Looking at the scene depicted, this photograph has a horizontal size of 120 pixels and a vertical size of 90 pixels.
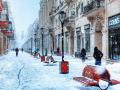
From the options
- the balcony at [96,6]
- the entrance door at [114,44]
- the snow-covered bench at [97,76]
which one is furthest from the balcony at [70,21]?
the snow-covered bench at [97,76]

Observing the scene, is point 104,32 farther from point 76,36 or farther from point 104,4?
point 76,36

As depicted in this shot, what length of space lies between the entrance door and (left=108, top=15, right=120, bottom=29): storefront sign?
1.45ft

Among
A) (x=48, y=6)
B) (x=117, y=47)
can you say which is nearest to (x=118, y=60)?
(x=117, y=47)

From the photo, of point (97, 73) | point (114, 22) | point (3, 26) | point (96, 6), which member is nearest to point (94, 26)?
point (96, 6)

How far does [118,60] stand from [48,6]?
6045 centimetres

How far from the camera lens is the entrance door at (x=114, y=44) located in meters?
31.1

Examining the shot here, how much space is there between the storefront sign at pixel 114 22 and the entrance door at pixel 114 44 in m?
0.44

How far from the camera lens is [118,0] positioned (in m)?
30.4

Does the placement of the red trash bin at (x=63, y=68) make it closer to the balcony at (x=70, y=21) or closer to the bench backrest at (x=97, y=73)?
the bench backrest at (x=97, y=73)

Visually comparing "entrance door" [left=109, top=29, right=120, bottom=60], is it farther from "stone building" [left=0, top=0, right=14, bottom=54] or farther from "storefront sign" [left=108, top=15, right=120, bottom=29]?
"stone building" [left=0, top=0, right=14, bottom=54]

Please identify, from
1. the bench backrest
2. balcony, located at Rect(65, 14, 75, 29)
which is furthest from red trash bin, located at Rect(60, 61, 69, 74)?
balcony, located at Rect(65, 14, 75, 29)

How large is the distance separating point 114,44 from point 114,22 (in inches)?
75.5

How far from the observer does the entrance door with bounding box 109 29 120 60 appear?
31.1 meters

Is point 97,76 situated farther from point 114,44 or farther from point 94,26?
point 94,26
